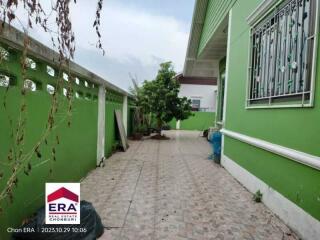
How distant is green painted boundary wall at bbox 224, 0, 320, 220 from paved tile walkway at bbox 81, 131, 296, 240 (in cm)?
45

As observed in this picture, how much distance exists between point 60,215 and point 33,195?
383mm

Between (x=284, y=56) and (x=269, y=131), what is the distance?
985 millimetres

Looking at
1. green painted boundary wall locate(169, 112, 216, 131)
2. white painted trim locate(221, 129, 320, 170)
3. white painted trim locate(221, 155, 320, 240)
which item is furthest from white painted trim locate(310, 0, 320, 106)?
green painted boundary wall locate(169, 112, 216, 131)

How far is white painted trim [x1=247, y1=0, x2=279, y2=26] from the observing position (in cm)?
382

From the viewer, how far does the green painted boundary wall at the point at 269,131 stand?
261 centimetres

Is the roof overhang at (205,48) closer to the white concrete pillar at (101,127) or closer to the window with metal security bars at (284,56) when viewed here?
the window with metal security bars at (284,56)

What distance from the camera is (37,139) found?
109 inches

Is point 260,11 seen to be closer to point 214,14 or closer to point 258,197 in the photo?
point 258,197

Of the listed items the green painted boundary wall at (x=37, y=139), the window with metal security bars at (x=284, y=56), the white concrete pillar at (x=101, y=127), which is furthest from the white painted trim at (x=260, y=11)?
the white concrete pillar at (x=101, y=127)

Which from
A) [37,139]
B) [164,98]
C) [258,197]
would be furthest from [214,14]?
[37,139]

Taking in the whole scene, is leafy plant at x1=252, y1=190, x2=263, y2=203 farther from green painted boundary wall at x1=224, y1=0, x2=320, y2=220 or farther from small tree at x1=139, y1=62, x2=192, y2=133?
small tree at x1=139, y1=62, x2=192, y2=133

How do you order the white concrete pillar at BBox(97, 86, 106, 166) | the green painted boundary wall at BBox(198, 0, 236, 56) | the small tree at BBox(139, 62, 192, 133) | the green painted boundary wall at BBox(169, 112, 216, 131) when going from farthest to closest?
1. the green painted boundary wall at BBox(169, 112, 216, 131)
2. the small tree at BBox(139, 62, 192, 133)
3. the green painted boundary wall at BBox(198, 0, 236, 56)
4. the white concrete pillar at BBox(97, 86, 106, 166)

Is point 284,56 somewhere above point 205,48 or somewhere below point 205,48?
below

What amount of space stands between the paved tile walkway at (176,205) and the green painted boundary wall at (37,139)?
2.05 ft
